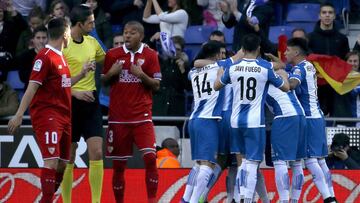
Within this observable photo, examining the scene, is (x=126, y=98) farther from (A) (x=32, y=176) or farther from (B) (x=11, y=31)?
(B) (x=11, y=31)

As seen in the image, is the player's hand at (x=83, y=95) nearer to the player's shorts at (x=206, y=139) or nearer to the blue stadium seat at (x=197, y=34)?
the player's shorts at (x=206, y=139)

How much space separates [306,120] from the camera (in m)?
15.8

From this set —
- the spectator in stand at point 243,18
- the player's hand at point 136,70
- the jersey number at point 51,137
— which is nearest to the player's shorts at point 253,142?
the player's hand at point 136,70

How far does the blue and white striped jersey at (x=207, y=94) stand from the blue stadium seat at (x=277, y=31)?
4660 mm

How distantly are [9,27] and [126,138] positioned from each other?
5.34m

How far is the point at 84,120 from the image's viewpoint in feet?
50.3

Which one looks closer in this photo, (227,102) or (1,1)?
(227,102)

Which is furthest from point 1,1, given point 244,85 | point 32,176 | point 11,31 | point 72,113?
point 244,85

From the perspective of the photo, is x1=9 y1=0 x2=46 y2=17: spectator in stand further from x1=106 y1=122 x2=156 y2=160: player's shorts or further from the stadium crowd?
x1=106 y1=122 x2=156 y2=160: player's shorts

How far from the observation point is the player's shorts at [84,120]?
1533 centimetres

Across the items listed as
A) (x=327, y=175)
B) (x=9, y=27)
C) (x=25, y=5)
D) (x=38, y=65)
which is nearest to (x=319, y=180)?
(x=327, y=175)

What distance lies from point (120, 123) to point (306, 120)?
2.42 metres

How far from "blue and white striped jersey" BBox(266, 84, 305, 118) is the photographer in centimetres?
177

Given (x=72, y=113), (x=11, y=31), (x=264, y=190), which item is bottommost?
(x=264, y=190)
